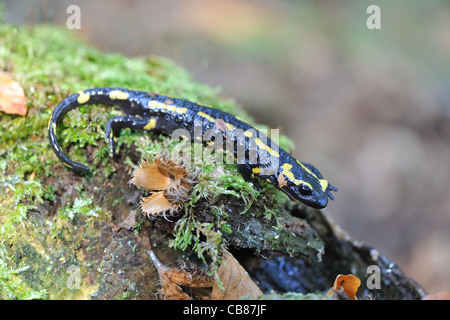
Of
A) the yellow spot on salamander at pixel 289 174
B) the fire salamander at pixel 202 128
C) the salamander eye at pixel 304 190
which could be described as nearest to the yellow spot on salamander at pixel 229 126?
the fire salamander at pixel 202 128

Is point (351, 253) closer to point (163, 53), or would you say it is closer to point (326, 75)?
point (326, 75)

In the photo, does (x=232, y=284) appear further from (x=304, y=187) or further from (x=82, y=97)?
(x=82, y=97)

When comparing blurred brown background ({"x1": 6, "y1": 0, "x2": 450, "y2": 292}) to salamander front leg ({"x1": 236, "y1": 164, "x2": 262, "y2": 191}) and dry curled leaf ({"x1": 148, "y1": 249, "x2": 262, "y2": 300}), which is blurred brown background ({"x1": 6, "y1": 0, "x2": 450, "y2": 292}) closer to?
salamander front leg ({"x1": 236, "y1": 164, "x2": 262, "y2": 191})

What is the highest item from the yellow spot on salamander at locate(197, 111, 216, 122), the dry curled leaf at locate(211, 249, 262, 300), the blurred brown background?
the blurred brown background

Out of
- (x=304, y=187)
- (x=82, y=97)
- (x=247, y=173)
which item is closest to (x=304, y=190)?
(x=304, y=187)

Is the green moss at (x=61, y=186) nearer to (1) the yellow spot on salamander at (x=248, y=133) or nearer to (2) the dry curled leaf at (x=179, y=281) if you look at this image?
(2) the dry curled leaf at (x=179, y=281)

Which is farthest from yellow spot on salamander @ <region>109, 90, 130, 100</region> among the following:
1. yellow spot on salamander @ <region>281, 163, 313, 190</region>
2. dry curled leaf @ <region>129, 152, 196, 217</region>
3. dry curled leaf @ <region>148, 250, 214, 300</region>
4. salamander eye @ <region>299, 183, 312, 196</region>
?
salamander eye @ <region>299, 183, 312, 196</region>

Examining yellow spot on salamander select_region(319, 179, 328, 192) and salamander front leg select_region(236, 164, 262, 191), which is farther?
yellow spot on salamander select_region(319, 179, 328, 192)
